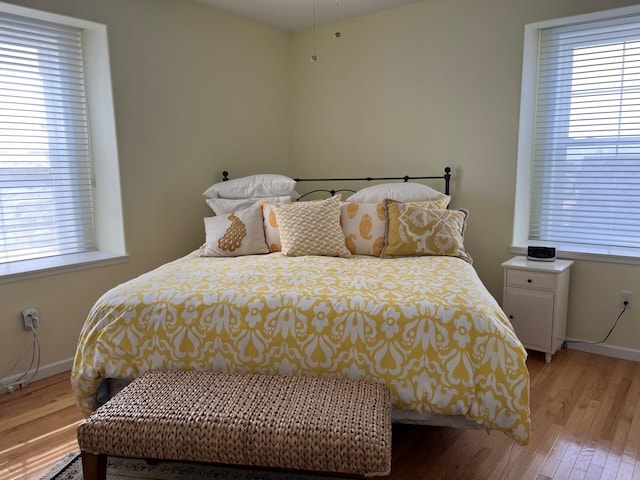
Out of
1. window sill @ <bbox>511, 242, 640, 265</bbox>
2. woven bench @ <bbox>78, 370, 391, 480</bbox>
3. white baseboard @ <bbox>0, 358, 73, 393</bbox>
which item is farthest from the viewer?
window sill @ <bbox>511, 242, 640, 265</bbox>

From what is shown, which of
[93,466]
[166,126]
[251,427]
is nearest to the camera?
[251,427]

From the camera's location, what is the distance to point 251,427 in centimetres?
152

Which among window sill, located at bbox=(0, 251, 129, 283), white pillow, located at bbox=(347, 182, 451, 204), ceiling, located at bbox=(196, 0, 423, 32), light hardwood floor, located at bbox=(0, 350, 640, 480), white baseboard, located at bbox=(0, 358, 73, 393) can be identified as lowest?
light hardwood floor, located at bbox=(0, 350, 640, 480)

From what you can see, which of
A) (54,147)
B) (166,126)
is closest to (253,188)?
(166,126)

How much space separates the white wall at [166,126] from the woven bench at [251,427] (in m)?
1.42

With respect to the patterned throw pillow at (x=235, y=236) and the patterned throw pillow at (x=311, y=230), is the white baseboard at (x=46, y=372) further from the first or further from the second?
the patterned throw pillow at (x=311, y=230)

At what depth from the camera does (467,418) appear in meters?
1.84

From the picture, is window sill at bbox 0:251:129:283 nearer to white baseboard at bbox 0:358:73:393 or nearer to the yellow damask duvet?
white baseboard at bbox 0:358:73:393

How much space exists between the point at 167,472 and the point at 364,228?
1.69 metres

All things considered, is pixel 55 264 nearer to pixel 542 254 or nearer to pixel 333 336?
pixel 333 336

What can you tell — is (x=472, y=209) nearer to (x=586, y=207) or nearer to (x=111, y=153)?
(x=586, y=207)

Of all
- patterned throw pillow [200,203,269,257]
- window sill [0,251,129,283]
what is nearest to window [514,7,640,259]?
patterned throw pillow [200,203,269,257]

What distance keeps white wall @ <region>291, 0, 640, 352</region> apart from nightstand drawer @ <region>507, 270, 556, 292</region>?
332mm

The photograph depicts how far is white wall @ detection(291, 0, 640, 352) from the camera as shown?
306 cm
